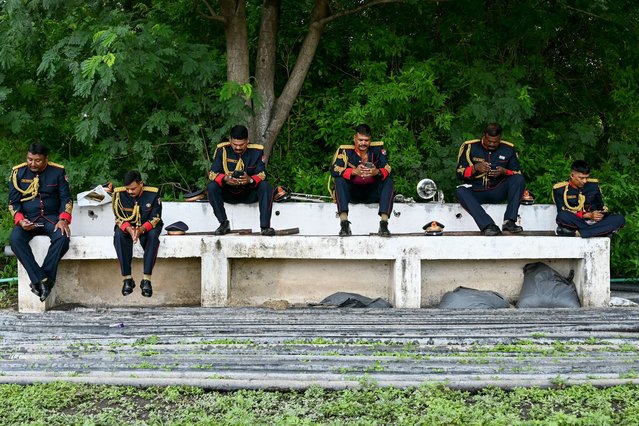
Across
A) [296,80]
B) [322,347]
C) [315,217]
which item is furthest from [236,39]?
[322,347]

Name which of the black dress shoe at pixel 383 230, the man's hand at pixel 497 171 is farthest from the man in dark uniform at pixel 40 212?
the man's hand at pixel 497 171

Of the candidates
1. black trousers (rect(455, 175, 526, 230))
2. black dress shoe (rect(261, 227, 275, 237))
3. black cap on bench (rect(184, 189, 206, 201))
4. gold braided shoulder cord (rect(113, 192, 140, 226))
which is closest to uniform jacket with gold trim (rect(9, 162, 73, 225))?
gold braided shoulder cord (rect(113, 192, 140, 226))

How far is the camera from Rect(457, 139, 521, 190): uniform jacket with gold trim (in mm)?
9180

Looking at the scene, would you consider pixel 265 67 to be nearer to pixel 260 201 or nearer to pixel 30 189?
pixel 260 201

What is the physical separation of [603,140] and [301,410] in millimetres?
8004

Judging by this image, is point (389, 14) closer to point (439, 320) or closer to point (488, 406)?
Answer: point (439, 320)

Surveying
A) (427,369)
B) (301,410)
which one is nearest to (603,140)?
(427,369)

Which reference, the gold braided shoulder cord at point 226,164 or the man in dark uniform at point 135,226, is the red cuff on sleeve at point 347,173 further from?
the man in dark uniform at point 135,226

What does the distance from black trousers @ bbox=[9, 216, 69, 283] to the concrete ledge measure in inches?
5.5

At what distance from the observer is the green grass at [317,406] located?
442cm

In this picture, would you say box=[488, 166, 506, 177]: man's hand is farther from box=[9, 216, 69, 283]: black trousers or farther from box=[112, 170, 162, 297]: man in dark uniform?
box=[9, 216, 69, 283]: black trousers

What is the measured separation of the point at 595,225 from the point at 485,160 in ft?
4.61

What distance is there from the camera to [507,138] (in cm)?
1033

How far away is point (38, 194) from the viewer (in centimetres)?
835
